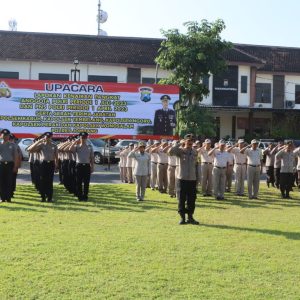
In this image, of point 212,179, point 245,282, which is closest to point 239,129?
point 212,179

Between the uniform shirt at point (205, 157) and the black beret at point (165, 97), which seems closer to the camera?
the uniform shirt at point (205, 157)

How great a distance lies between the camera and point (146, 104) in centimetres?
2055

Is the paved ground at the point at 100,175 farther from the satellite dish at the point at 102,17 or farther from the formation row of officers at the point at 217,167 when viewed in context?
the satellite dish at the point at 102,17

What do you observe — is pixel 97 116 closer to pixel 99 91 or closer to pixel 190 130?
pixel 99 91

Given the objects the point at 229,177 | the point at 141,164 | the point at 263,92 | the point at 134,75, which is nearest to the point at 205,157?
the point at 229,177

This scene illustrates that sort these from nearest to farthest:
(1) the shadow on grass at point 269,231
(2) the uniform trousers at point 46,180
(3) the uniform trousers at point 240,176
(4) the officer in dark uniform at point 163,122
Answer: (1) the shadow on grass at point 269,231, (2) the uniform trousers at point 46,180, (3) the uniform trousers at point 240,176, (4) the officer in dark uniform at point 163,122

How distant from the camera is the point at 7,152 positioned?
46.7 feet

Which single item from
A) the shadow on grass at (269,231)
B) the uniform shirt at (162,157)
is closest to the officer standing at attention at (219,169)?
the uniform shirt at (162,157)

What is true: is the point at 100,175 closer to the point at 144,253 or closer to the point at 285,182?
the point at 285,182

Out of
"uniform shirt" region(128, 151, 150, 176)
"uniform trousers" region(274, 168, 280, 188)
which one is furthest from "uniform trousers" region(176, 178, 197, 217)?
"uniform trousers" region(274, 168, 280, 188)

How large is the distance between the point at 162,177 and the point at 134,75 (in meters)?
24.1

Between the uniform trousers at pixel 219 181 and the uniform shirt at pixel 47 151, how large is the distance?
465 centimetres

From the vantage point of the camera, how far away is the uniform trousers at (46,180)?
14.3 metres

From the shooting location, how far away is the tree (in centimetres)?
2809
